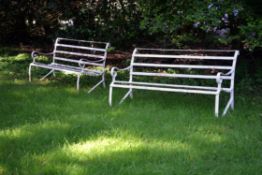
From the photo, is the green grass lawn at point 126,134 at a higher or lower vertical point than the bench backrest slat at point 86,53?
lower

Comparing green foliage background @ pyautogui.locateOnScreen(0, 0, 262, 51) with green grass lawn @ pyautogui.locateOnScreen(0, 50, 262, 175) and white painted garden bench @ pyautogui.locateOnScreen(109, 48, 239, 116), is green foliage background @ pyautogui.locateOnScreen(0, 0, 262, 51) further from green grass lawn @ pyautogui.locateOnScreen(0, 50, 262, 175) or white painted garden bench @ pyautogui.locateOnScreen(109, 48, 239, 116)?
green grass lawn @ pyautogui.locateOnScreen(0, 50, 262, 175)

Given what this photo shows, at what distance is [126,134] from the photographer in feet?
18.9

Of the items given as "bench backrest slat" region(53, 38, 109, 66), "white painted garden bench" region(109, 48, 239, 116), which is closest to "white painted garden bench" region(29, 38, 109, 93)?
"bench backrest slat" region(53, 38, 109, 66)

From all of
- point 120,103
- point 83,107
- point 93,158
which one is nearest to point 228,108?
point 120,103

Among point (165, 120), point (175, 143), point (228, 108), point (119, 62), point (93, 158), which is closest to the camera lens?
point (93, 158)

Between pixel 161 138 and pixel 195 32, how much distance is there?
4616 mm

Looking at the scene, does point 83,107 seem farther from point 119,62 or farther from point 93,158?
point 119,62

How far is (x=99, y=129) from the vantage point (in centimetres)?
601

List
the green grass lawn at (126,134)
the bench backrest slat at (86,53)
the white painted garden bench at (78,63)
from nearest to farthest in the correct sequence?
the green grass lawn at (126,134) → the white painted garden bench at (78,63) → the bench backrest slat at (86,53)

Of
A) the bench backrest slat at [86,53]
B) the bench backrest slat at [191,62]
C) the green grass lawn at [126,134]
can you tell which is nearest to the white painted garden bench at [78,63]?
the bench backrest slat at [86,53]

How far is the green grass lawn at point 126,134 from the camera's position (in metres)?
4.85

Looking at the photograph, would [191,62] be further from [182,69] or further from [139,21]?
[139,21]

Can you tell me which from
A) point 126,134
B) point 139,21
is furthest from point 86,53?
point 126,134

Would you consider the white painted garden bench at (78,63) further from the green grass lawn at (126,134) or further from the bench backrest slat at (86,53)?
the green grass lawn at (126,134)
